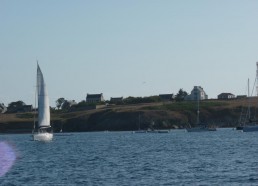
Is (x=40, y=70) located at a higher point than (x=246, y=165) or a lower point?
higher

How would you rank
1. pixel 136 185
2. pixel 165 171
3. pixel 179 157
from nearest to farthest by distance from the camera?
pixel 136 185, pixel 165 171, pixel 179 157

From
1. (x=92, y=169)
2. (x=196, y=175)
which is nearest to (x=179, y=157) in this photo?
(x=92, y=169)

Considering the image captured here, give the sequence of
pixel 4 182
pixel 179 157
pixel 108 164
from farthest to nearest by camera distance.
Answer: pixel 179 157 → pixel 108 164 → pixel 4 182

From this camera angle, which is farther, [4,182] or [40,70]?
[40,70]

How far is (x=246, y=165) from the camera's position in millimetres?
60406

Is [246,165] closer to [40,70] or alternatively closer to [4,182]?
[4,182]

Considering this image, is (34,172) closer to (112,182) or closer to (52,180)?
(52,180)

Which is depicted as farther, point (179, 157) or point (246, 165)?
point (179, 157)

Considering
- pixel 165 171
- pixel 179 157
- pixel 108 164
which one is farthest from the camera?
pixel 179 157

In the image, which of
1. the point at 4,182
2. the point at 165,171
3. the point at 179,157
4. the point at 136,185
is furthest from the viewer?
the point at 179,157

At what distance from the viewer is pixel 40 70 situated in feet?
459

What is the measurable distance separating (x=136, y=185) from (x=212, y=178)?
6.34 m

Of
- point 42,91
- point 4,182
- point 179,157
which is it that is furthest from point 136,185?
point 42,91

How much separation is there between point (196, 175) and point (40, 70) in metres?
90.9
